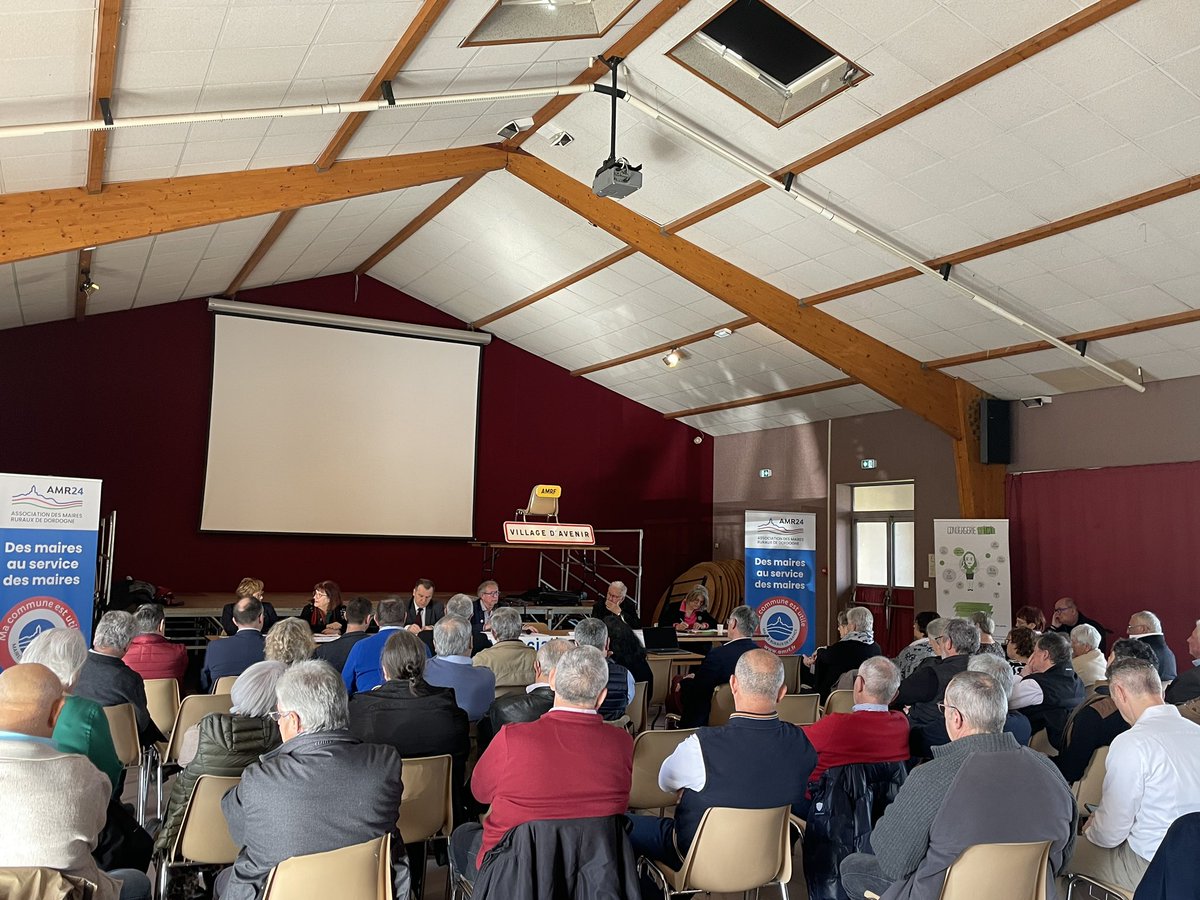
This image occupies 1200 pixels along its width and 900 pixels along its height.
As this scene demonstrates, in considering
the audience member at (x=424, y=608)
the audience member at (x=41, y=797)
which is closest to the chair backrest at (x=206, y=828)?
the audience member at (x=41, y=797)

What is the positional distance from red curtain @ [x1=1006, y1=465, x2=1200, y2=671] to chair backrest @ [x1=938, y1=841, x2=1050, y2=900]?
7139 millimetres

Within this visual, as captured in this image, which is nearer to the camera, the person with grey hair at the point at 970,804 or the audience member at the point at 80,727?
the person with grey hair at the point at 970,804

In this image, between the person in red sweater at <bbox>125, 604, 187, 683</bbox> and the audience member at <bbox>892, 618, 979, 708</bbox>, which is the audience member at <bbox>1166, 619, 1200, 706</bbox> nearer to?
the audience member at <bbox>892, 618, 979, 708</bbox>

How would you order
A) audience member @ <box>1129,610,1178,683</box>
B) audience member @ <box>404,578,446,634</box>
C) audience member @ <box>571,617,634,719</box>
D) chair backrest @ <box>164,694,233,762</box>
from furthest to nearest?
audience member @ <box>404,578,446,634</box>, audience member @ <box>1129,610,1178,683</box>, audience member @ <box>571,617,634,719</box>, chair backrest @ <box>164,694,233,762</box>

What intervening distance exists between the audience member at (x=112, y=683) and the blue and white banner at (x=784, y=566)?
6.67 m

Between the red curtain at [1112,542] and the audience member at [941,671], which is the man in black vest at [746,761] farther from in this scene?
the red curtain at [1112,542]

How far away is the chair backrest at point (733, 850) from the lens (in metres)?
2.95

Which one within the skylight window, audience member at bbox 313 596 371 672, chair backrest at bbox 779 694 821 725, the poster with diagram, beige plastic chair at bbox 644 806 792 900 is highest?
the skylight window

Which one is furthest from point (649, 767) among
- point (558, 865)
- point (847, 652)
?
point (847, 652)

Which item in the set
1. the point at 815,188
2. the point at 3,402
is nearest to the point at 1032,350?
the point at 815,188

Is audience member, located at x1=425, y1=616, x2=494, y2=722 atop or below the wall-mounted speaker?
below

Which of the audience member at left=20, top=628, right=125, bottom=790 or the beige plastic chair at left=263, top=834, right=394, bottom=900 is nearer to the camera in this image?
the beige plastic chair at left=263, top=834, right=394, bottom=900

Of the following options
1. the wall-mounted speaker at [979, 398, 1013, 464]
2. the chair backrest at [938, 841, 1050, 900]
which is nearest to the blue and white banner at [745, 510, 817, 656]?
the wall-mounted speaker at [979, 398, 1013, 464]

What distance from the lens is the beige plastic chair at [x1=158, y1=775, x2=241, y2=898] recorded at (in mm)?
2992
